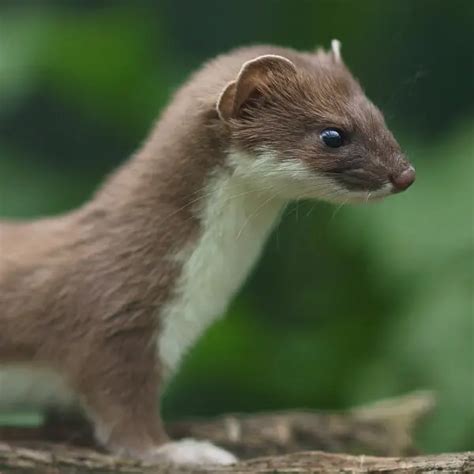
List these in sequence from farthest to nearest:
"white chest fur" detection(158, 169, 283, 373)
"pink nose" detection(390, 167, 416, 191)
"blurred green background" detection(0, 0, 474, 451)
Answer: "blurred green background" detection(0, 0, 474, 451)
"white chest fur" detection(158, 169, 283, 373)
"pink nose" detection(390, 167, 416, 191)

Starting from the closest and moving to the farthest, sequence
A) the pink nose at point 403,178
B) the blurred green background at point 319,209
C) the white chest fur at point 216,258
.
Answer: the pink nose at point 403,178 < the white chest fur at point 216,258 < the blurred green background at point 319,209

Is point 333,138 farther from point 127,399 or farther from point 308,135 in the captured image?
point 127,399

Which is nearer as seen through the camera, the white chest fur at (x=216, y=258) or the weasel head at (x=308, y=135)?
the weasel head at (x=308, y=135)

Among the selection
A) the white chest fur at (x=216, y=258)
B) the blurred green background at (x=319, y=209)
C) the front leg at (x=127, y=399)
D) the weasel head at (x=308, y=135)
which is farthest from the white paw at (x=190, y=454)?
the blurred green background at (x=319, y=209)

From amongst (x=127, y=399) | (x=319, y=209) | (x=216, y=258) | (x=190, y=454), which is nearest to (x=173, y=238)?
(x=216, y=258)

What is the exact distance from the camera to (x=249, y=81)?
1937 millimetres

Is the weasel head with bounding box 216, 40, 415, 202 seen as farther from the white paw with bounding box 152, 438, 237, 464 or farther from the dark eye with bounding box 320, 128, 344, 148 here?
the white paw with bounding box 152, 438, 237, 464

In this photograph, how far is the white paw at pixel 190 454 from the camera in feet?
6.93

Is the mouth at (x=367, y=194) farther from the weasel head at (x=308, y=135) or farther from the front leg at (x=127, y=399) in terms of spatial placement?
the front leg at (x=127, y=399)

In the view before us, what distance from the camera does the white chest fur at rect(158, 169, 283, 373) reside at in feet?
6.75

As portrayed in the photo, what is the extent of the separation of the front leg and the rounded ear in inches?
22.5

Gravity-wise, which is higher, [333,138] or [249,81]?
[249,81]

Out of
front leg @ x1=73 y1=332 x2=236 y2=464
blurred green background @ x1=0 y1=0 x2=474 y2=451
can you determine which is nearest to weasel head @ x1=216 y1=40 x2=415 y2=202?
front leg @ x1=73 y1=332 x2=236 y2=464

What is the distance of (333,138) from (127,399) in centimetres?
77
